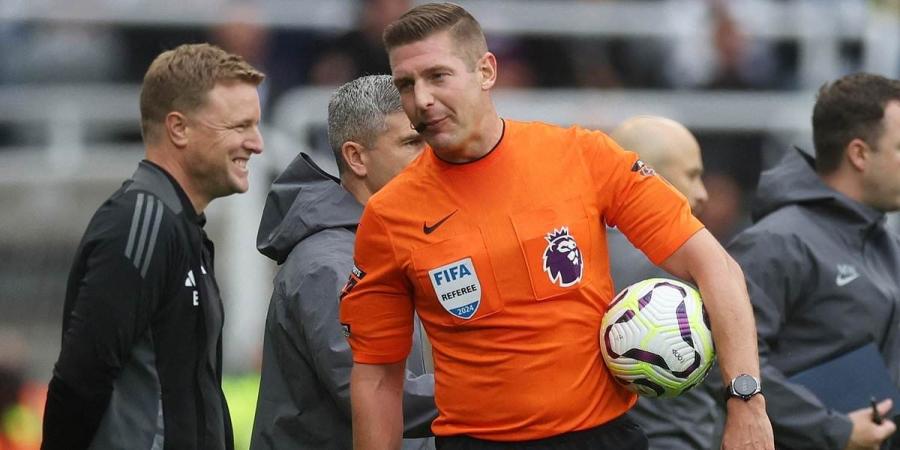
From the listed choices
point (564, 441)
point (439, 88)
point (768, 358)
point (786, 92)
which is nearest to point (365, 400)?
point (564, 441)

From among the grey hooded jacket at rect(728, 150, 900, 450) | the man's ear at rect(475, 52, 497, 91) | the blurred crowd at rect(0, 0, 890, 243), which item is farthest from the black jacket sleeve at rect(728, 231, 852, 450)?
the blurred crowd at rect(0, 0, 890, 243)

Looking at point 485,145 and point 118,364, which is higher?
point 485,145

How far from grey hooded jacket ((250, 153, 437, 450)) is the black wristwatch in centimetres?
115

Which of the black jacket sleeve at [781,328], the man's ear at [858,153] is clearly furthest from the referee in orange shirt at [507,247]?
the man's ear at [858,153]

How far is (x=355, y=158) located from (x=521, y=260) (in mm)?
1317

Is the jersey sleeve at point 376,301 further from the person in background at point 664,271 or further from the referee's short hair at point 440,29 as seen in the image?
the person in background at point 664,271

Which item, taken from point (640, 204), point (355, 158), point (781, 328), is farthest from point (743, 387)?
point (781, 328)

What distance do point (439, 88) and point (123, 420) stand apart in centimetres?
166

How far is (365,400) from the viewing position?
495cm

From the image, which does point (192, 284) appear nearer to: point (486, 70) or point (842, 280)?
point (486, 70)

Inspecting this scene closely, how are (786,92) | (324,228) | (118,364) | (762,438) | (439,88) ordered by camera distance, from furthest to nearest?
(786,92), (324,228), (118,364), (439,88), (762,438)

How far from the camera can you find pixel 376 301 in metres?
4.89

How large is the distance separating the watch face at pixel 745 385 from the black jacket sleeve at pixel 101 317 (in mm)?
2044

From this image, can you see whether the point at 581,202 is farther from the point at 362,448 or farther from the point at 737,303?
the point at 362,448
